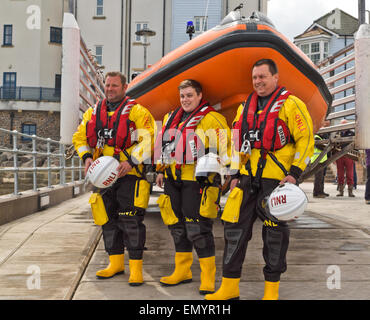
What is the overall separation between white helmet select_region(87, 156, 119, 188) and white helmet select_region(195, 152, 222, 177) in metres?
0.59

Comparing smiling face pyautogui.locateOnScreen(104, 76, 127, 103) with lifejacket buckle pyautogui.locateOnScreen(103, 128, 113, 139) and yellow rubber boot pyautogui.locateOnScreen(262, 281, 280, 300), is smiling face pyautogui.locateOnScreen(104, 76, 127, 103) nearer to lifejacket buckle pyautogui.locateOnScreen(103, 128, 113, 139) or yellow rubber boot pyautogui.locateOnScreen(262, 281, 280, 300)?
lifejacket buckle pyautogui.locateOnScreen(103, 128, 113, 139)

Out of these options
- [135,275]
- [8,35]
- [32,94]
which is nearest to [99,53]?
[32,94]

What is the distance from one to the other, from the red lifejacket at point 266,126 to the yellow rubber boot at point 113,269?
1291 mm

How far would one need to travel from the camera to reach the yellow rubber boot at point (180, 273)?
118 inches

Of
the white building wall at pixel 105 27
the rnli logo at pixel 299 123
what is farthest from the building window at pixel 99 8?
the rnli logo at pixel 299 123

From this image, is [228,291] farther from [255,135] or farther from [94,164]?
[94,164]

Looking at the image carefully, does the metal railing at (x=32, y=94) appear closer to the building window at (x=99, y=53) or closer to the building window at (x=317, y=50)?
the building window at (x=99, y=53)

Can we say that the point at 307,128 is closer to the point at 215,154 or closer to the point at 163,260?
the point at 215,154

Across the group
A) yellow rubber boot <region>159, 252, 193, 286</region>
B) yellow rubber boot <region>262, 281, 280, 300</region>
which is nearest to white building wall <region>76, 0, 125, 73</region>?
yellow rubber boot <region>159, 252, 193, 286</region>

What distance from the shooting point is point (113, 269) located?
126 inches

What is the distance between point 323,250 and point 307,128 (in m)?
1.90
